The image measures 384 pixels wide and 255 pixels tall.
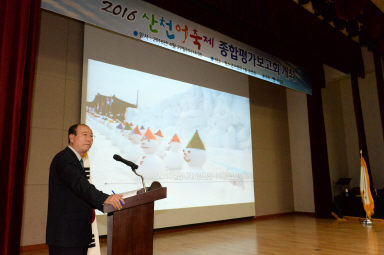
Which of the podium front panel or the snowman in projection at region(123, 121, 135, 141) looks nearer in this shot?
the podium front panel

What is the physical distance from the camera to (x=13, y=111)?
258 cm

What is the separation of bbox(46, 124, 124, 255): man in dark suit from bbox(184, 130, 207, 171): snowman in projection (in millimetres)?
3520

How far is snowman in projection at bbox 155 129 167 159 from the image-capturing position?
482 cm

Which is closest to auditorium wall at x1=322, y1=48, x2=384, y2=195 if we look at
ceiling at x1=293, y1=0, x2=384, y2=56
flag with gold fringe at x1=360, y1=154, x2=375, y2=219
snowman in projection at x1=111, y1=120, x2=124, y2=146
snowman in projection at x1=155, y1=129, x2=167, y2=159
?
ceiling at x1=293, y1=0, x2=384, y2=56

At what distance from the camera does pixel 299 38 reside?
17.1ft

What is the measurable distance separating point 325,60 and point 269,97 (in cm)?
182

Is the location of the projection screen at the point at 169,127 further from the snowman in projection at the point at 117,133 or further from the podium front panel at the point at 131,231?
the podium front panel at the point at 131,231

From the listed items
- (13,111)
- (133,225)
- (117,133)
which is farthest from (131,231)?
(117,133)

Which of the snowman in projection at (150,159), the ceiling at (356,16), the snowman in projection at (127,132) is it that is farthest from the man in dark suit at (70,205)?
the ceiling at (356,16)

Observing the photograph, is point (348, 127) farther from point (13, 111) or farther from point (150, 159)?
point (13, 111)

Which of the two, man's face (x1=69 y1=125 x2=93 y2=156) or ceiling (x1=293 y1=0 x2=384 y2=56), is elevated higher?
ceiling (x1=293 y1=0 x2=384 y2=56)

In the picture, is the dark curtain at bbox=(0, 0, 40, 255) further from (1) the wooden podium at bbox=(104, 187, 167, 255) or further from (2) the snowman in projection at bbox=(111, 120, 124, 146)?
(2) the snowman in projection at bbox=(111, 120, 124, 146)

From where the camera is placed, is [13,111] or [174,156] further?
[174,156]

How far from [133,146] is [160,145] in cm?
48
